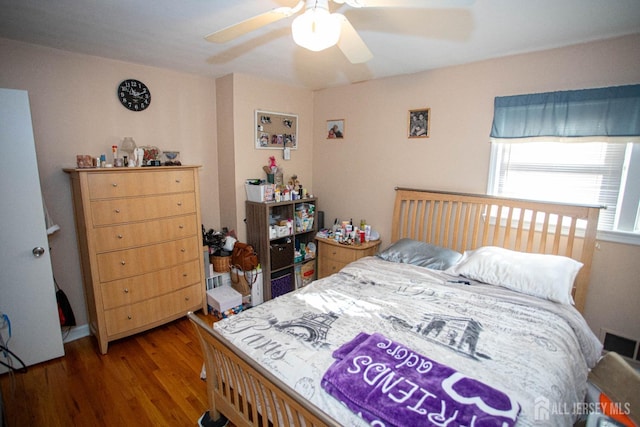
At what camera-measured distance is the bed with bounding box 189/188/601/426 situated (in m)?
1.26

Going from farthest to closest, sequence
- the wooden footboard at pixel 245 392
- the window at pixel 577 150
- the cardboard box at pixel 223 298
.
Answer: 1. the cardboard box at pixel 223 298
2. the window at pixel 577 150
3. the wooden footboard at pixel 245 392

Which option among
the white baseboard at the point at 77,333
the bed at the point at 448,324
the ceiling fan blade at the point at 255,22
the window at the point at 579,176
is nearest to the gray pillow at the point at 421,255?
the bed at the point at 448,324

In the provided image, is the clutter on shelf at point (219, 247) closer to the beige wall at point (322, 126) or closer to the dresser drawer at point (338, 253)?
the beige wall at point (322, 126)

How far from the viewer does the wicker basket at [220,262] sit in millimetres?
3219

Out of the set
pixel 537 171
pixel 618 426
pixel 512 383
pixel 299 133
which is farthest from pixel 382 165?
pixel 618 426

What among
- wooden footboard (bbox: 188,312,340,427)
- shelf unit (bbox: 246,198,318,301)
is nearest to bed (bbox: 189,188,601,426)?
wooden footboard (bbox: 188,312,340,427)

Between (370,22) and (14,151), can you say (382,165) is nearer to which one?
(370,22)

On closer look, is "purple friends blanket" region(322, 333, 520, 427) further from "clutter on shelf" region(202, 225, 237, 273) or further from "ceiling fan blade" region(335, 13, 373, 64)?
"clutter on shelf" region(202, 225, 237, 273)

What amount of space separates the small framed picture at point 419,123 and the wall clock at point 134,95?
264 cm

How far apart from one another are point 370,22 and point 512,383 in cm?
212

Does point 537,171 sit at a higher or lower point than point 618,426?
higher

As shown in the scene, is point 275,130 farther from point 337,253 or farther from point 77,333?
point 77,333

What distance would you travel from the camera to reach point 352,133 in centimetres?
360

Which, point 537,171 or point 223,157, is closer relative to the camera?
point 537,171
